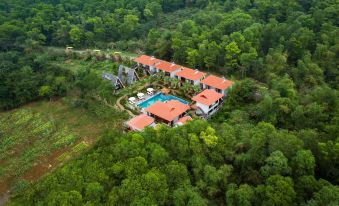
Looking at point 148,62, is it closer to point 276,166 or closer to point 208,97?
point 208,97

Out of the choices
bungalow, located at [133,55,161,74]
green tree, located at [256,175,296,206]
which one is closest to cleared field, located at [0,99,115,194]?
bungalow, located at [133,55,161,74]

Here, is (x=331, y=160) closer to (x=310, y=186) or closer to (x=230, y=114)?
(x=310, y=186)

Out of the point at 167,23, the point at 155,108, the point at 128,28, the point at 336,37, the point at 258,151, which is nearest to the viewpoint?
the point at 258,151

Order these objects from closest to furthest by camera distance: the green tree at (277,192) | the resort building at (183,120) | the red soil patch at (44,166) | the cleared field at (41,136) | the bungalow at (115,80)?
the green tree at (277,192)
the red soil patch at (44,166)
the cleared field at (41,136)
the resort building at (183,120)
the bungalow at (115,80)

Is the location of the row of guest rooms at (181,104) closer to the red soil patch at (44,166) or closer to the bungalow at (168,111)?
the bungalow at (168,111)

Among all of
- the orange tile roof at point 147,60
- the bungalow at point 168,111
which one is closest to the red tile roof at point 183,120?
the bungalow at point 168,111

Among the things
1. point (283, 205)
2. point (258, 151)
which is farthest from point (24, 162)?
point (283, 205)

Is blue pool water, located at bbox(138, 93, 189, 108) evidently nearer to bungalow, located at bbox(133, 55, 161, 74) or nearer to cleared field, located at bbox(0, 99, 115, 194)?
cleared field, located at bbox(0, 99, 115, 194)

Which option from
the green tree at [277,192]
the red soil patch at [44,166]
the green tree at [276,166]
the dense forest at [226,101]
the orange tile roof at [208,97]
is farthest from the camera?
the orange tile roof at [208,97]
